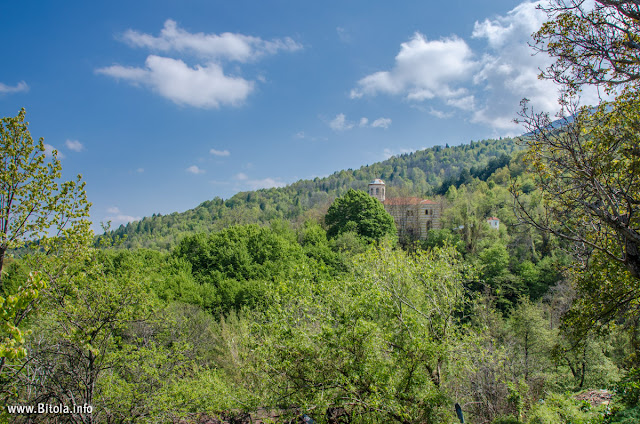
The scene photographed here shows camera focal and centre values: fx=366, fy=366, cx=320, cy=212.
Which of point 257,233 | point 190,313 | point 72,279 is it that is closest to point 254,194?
point 257,233

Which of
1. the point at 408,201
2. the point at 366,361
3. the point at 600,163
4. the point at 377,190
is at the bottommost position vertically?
the point at 366,361

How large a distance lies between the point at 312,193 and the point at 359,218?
293ft

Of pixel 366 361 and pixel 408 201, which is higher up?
pixel 408 201

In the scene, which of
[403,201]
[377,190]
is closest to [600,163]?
[403,201]

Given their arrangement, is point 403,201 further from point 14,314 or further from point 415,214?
point 14,314

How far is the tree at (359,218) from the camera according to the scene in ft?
139

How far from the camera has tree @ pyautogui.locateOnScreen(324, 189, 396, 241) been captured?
139ft

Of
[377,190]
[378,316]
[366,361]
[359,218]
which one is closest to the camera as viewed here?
[366,361]

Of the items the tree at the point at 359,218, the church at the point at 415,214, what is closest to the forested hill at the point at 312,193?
the church at the point at 415,214

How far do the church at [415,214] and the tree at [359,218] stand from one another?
1025 cm

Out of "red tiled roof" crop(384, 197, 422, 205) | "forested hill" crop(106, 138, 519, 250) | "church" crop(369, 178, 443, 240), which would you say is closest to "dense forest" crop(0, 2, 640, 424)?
"church" crop(369, 178, 443, 240)

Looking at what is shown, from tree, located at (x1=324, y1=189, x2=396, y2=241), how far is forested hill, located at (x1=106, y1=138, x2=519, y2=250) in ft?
37.5

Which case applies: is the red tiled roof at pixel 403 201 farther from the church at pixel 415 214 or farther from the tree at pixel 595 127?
the tree at pixel 595 127

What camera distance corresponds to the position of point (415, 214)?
5641 centimetres
